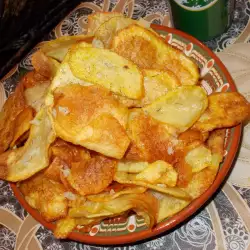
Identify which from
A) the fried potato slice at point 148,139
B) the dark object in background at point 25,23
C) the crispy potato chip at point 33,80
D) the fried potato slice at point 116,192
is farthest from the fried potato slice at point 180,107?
the dark object in background at point 25,23

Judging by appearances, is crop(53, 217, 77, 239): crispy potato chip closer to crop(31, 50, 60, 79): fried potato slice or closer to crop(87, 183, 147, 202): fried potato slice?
crop(87, 183, 147, 202): fried potato slice

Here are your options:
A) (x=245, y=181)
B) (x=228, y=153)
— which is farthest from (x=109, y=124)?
(x=245, y=181)

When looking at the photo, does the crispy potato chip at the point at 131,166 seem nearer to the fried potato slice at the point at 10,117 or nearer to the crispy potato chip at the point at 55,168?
the crispy potato chip at the point at 55,168

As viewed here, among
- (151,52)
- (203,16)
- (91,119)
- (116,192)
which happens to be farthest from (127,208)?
(203,16)

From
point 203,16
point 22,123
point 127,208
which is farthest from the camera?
point 203,16

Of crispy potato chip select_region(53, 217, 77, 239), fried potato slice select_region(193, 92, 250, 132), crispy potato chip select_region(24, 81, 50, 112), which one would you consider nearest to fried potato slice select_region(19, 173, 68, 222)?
crispy potato chip select_region(53, 217, 77, 239)

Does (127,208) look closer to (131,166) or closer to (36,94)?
(131,166)
